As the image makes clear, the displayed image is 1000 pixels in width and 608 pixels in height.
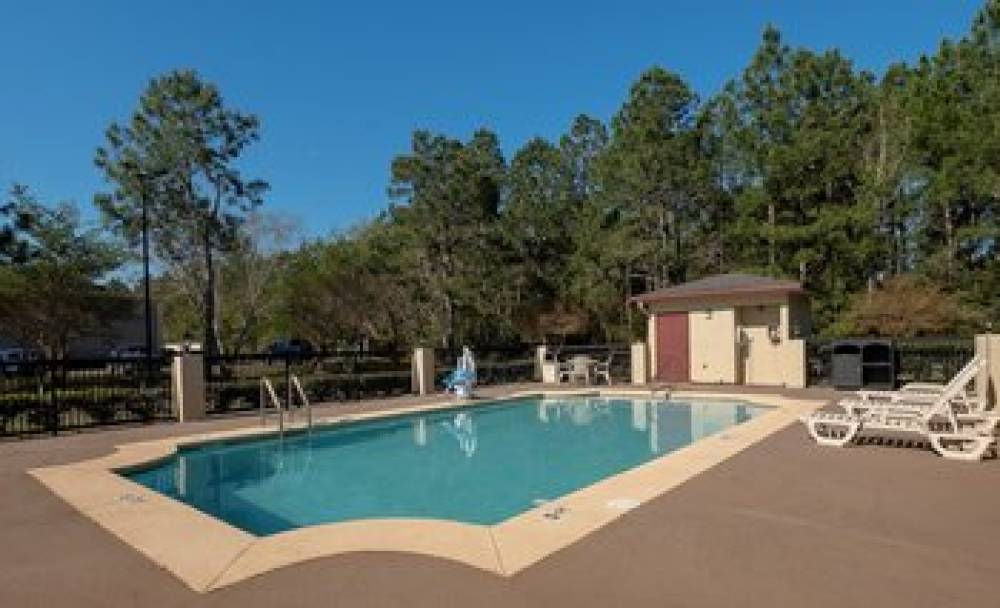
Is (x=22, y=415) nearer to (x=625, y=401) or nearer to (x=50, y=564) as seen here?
(x=50, y=564)

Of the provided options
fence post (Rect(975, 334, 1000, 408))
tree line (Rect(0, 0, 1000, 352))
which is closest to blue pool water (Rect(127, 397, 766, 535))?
fence post (Rect(975, 334, 1000, 408))

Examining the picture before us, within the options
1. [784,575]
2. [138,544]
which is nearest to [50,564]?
[138,544]

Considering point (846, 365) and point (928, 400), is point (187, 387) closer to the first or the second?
point (928, 400)

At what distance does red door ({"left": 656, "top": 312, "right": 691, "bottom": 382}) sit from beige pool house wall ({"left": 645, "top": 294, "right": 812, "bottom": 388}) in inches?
6.2

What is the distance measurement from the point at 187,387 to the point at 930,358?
15.7 m

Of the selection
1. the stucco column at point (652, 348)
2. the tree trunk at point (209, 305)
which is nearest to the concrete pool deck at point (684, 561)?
the stucco column at point (652, 348)

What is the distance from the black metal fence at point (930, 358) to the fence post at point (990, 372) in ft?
18.7

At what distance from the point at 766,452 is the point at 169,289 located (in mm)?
32105

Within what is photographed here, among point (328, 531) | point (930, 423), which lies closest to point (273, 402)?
point (328, 531)

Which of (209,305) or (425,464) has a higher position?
(209,305)

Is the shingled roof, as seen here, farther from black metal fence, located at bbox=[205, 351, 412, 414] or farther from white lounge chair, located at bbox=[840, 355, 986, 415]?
white lounge chair, located at bbox=[840, 355, 986, 415]

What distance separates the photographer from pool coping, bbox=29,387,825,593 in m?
4.45

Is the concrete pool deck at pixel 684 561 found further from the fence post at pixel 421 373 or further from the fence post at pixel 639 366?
the fence post at pixel 639 366

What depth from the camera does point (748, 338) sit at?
1828 cm
